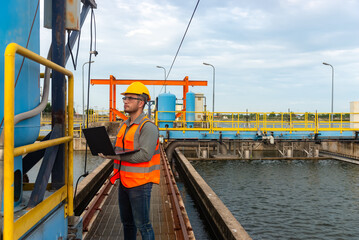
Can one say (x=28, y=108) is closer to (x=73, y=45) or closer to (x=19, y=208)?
(x=19, y=208)

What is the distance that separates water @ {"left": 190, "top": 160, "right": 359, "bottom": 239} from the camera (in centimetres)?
861

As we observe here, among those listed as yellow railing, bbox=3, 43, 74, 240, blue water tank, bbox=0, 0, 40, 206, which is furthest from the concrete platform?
blue water tank, bbox=0, 0, 40, 206

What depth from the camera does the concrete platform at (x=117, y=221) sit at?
4.69m

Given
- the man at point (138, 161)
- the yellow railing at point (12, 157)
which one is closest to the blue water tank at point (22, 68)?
the yellow railing at point (12, 157)

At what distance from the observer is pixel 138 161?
2.62 metres

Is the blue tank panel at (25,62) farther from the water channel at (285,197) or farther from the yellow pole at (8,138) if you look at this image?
the water channel at (285,197)

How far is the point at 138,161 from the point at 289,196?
11.0 m

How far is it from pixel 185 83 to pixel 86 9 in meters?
22.4

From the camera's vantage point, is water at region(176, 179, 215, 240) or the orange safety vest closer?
the orange safety vest

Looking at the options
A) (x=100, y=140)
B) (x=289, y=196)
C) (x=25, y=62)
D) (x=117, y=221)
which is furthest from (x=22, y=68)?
(x=289, y=196)

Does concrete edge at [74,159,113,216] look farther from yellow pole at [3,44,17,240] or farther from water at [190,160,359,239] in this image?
yellow pole at [3,44,17,240]

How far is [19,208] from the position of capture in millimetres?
2312

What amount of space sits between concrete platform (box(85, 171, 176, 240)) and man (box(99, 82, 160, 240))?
2029 mm

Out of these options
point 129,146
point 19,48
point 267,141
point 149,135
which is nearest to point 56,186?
point 129,146
